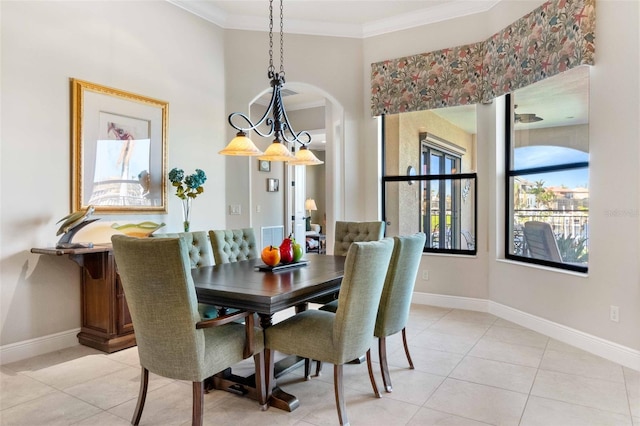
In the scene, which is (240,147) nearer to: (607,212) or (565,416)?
(565,416)

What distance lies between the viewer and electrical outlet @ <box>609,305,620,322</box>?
3088mm

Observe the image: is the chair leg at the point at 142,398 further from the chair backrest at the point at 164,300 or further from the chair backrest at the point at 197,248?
the chair backrest at the point at 197,248

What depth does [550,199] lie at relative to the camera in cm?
385

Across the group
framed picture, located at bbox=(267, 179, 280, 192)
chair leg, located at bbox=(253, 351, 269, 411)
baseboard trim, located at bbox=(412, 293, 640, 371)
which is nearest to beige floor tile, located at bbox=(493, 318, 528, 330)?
baseboard trim, located at bbox=(412, 293, 640, 371)

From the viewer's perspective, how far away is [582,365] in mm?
2996

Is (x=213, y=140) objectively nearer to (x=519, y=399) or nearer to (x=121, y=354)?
(x=121, y=354)

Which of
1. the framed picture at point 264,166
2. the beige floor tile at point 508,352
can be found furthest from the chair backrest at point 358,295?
the framed picture at point 264,166

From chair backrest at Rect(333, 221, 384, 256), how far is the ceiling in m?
1.91

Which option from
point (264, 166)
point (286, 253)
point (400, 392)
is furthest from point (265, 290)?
point (264, 166)

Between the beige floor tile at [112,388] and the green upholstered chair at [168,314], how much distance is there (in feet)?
2.01

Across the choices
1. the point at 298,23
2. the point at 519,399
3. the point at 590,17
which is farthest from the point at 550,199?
the point at 298,23

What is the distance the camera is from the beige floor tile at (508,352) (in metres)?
3.09

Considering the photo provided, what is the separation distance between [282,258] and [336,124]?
2975 millimetres

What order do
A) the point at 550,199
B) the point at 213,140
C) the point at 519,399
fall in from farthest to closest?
the point at 213,140 → the point at 550,199 → the point at 519,399
